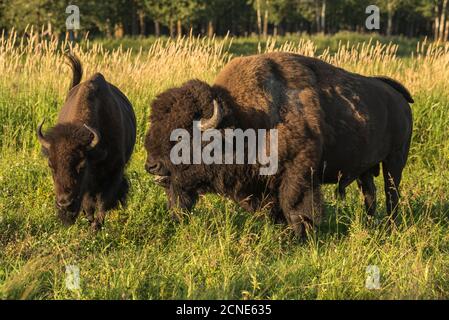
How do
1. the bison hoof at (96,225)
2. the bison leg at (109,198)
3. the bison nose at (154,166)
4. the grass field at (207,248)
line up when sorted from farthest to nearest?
the bison leg at (109,198)
the bison hoof at (96,225)
the bison nose at (154,166)
the grass field at (207,248)

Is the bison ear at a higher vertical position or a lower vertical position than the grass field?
higher

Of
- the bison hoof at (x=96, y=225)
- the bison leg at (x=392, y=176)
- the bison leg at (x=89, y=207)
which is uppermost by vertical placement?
the bison leg at (x=392, y=176)

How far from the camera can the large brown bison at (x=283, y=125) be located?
4727mm

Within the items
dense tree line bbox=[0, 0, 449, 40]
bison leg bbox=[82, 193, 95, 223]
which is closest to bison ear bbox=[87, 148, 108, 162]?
bison leg bbox=[82, 193, 95, 223]

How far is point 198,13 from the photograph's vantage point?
123 feet

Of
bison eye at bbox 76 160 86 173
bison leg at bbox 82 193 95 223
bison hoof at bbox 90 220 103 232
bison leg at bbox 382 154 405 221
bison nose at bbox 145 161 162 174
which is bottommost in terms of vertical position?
bison hoof at bbox 90 220 103 232

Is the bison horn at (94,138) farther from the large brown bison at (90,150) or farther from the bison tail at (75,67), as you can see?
the bison tail at (75,67)

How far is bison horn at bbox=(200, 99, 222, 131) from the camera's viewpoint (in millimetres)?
4566

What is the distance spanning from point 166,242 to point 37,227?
1254mm

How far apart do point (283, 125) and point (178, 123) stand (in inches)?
35.2

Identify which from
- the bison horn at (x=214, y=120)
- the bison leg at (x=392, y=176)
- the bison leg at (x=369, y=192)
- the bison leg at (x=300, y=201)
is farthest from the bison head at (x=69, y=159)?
the bison leg at (x=392, y=176)

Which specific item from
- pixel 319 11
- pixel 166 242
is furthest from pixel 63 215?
pixel 319 11

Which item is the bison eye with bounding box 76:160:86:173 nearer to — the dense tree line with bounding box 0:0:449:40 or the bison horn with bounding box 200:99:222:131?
the bison horn with bounding box 200:99:222:131

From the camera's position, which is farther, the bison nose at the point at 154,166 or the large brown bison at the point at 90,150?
the large brown bison at the point at 90,150
